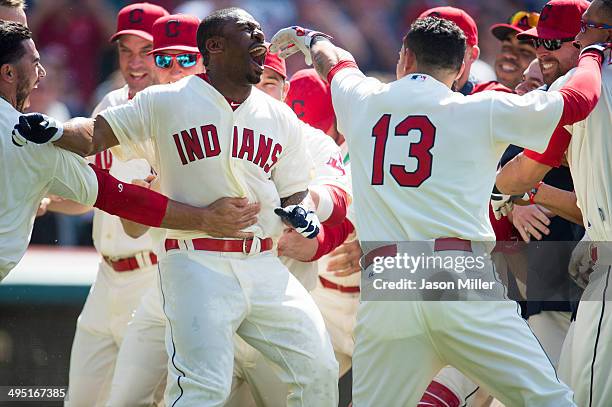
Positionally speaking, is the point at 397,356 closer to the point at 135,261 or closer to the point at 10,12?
the point at 135,261

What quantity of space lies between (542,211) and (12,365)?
405cm

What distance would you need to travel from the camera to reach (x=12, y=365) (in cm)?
804

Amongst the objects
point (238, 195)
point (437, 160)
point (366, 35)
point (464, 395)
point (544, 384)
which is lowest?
point (464, 395)

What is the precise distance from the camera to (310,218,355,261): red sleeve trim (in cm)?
619

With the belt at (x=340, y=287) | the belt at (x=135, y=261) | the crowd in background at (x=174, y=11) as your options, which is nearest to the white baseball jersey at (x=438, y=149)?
the belt at (x=340, y=287)

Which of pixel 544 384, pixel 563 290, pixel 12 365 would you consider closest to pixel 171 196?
pixel 544 384

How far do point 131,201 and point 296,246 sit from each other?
1.24 meters

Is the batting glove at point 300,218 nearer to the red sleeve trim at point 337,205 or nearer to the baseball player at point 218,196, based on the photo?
the baseball player at point 218,196

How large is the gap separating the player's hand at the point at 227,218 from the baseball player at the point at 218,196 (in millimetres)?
65

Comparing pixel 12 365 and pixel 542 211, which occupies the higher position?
pixel 542 211

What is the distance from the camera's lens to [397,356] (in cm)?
473

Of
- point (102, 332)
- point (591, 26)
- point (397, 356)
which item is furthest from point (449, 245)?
point (102, 332)

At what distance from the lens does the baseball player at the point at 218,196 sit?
16.7 feet

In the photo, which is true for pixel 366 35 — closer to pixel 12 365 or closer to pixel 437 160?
pixel 12 365
